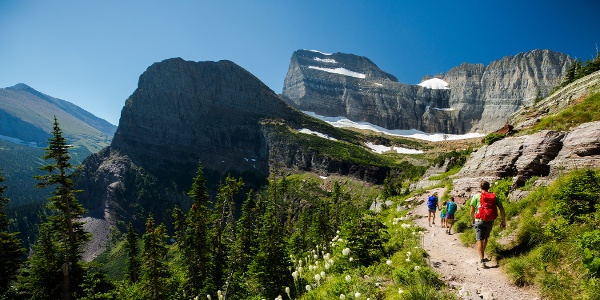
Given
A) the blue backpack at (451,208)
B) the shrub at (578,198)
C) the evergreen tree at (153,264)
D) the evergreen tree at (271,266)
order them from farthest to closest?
1. the evergreen tree at (153,264)
2. the evergreen tree at (271,266)
3. the blue backpack at (451,208)
4. the shrub at (578,198)

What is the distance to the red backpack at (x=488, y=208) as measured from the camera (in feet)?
29.8

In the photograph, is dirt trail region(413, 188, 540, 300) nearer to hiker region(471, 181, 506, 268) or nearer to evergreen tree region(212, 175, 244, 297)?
hiker region(471, 181, 506, 268)

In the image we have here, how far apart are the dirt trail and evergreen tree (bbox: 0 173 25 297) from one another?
35.1 meters

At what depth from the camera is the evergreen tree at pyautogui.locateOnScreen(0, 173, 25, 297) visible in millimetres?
26109

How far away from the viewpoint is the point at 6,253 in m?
27.6

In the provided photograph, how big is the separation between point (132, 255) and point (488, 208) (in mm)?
48556

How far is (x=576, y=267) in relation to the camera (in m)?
6.57

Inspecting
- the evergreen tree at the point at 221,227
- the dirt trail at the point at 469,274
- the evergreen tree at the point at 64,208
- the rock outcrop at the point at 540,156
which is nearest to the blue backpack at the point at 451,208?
the dirt trail at the point at 469,274

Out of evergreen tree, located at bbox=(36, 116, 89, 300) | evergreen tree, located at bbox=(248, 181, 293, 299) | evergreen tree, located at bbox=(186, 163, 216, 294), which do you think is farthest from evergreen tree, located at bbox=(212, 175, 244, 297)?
evergreen tree, located at bbox=(248, 181, 293, 299)

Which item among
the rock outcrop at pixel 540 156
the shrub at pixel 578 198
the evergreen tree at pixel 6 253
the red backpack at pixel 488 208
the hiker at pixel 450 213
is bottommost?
the evergreen tree at pixel 6 253

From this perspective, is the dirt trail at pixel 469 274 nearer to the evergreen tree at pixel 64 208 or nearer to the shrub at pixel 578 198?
the shrub at pixel 578 198

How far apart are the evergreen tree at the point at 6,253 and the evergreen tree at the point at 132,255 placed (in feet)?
43.1

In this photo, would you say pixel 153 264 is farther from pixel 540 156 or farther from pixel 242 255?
pixel 540 156

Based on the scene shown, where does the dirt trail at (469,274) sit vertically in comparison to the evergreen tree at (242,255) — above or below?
above
